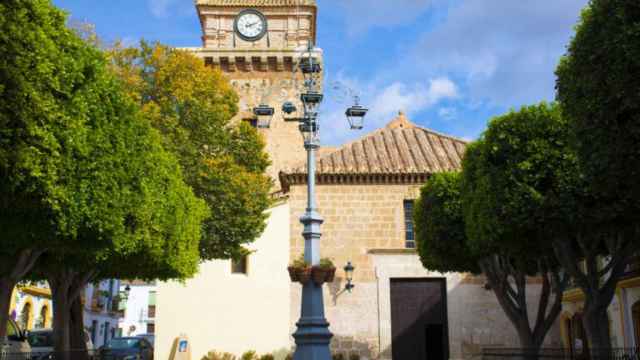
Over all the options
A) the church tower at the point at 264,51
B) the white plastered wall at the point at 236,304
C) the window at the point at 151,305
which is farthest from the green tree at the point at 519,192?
the window at the point at 151,305

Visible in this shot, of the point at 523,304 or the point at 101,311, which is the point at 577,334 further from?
the point at 101,311

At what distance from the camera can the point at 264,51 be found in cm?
3275

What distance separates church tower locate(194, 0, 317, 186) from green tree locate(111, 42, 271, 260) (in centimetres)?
788

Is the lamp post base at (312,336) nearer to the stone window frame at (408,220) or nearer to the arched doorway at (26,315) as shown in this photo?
the stone window frame at (408,220)

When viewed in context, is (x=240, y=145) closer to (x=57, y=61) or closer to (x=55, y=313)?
(x=55, y=313)

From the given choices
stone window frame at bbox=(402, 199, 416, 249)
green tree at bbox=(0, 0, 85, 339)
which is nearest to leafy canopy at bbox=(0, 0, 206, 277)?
green tree at bbox=(0, 0, 85, 339)

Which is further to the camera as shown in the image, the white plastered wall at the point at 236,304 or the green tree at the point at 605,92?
the white plastered wall at the point at 236,304

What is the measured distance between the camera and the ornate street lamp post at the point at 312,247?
36.8 feet

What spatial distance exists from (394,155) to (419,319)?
6333 millimetres

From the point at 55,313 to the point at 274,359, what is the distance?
31.9 ft

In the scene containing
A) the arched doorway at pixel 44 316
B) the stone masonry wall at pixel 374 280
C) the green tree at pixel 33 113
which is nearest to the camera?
the green tree at pixel 33 113

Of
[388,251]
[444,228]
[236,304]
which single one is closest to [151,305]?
[236,304]

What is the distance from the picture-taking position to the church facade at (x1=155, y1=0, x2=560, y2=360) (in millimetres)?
23016

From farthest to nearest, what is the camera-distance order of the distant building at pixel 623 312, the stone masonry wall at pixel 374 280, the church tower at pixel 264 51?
the church tower at pixel 264 51 → the stone masonry wall at pixel 374 280 → the distant building at pixel 623 312
